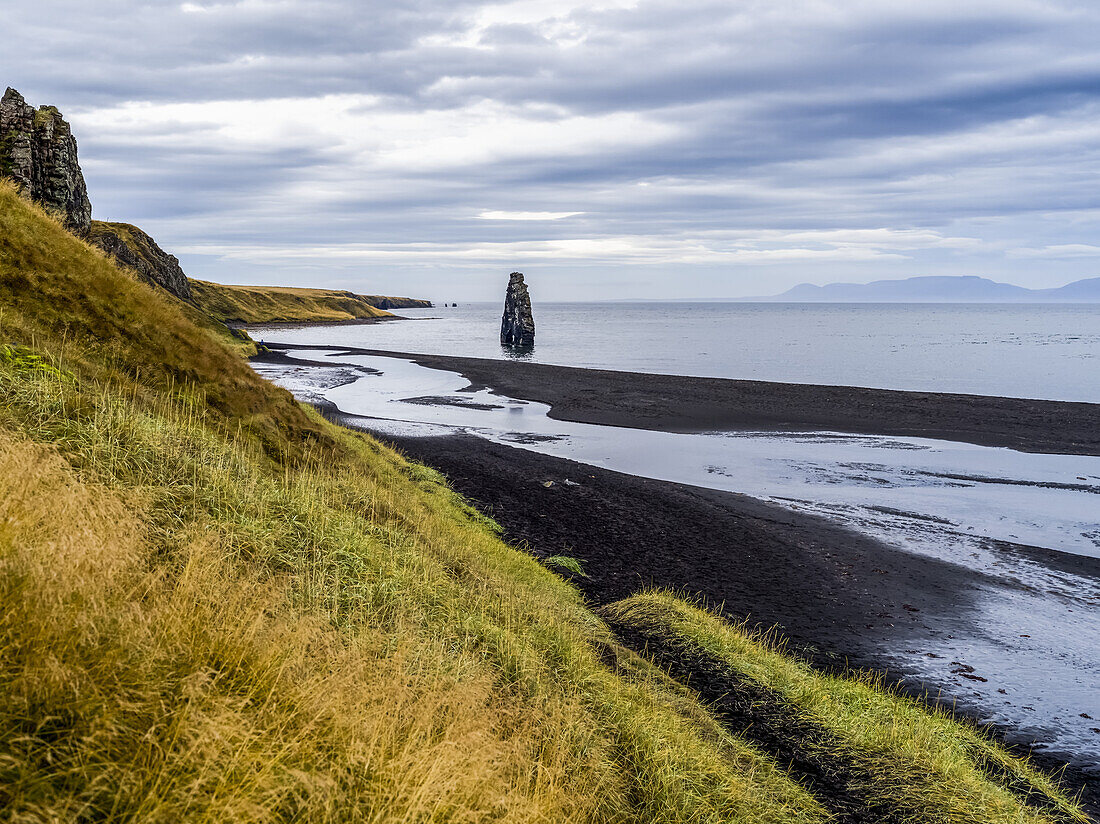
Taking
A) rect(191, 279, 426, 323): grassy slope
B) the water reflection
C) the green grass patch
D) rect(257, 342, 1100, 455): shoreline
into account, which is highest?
rect(191, 279, 426, 323): grassy slope

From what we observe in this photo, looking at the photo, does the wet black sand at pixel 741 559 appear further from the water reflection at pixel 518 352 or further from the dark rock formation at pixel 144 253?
the water reflection at pixel 518 352

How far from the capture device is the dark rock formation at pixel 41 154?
1869cm

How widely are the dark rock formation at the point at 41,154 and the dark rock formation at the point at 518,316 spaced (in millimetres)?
83849

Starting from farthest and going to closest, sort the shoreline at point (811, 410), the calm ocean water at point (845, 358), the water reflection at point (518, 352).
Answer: the water reflection at point (518, 352) → the calm ocean water at point (845, 358) → the shoreline at point (811, 410)

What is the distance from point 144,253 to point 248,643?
63.2m

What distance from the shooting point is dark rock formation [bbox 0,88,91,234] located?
18.7m

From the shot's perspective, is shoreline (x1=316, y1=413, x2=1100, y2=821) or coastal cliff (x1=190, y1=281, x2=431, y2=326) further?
coastal cliff (x1=190, y1=281, x2=431, y2=326)

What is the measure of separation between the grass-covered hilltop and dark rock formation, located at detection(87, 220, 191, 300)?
130ft

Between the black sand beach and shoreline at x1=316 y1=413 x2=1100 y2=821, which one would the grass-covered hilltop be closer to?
shoreline at x1=316 y1=413 x2=1100 y2=821

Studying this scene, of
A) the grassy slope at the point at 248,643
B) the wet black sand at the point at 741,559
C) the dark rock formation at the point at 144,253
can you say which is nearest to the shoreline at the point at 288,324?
the dark rock formation at the point at 144,253

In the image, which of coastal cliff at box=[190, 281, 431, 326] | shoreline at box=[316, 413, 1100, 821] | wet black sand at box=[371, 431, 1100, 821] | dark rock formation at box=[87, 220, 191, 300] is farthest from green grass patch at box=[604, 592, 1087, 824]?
coastal cliff at box=[190, 281, 431, 326]

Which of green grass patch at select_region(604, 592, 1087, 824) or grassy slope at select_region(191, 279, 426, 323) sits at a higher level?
grassy slope at select_region(191, 279, 426, 323)

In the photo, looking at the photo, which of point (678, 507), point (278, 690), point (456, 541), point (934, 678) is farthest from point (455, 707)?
point (678, 507)

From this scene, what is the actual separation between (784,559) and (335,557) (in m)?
12.2
